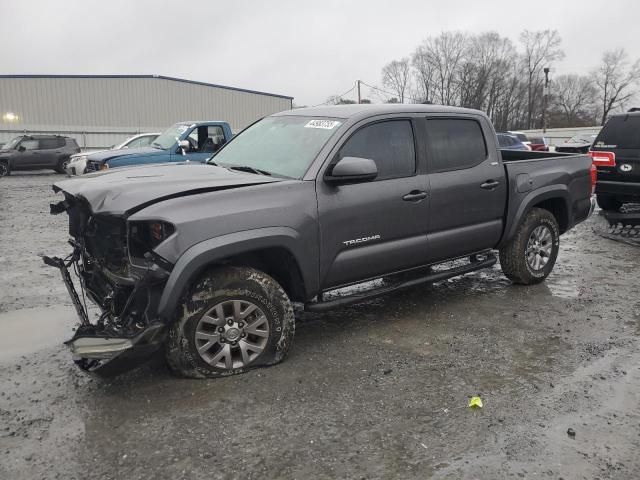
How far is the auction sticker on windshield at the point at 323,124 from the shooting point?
4.64m

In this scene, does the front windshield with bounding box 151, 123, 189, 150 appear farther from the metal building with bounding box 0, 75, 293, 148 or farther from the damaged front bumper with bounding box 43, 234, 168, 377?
the metal building with bounding box 0, 75, 293, 148

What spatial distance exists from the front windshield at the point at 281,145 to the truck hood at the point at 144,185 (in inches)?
9.8

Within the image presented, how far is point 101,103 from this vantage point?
40.9 m

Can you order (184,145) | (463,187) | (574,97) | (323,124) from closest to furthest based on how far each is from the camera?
(323,124)
(463,187)
(184,145)
(574,97)

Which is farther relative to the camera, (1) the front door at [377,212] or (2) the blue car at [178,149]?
(2) the blue car at [178,149]

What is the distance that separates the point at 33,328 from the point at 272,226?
8.38ft

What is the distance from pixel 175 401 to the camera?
3.62 metres

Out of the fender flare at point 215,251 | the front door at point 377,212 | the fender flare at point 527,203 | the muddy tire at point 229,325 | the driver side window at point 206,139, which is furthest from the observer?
the driver side window at point 206,139

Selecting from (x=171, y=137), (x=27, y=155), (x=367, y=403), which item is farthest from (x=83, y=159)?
(x=367, y=403)

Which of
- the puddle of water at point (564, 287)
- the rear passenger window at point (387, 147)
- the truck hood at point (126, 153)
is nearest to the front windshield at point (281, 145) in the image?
the rear passenger window at point (387, 147)

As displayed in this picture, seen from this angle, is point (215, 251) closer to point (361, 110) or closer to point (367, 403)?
point (367, 403)

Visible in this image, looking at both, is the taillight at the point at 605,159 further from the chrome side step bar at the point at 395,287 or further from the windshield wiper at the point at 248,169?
the windshield wiper at the point at 248,169

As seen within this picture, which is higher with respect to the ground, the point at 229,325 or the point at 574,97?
the point at 574,97

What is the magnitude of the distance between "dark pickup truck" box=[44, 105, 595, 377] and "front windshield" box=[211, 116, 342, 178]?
0.05 feet
